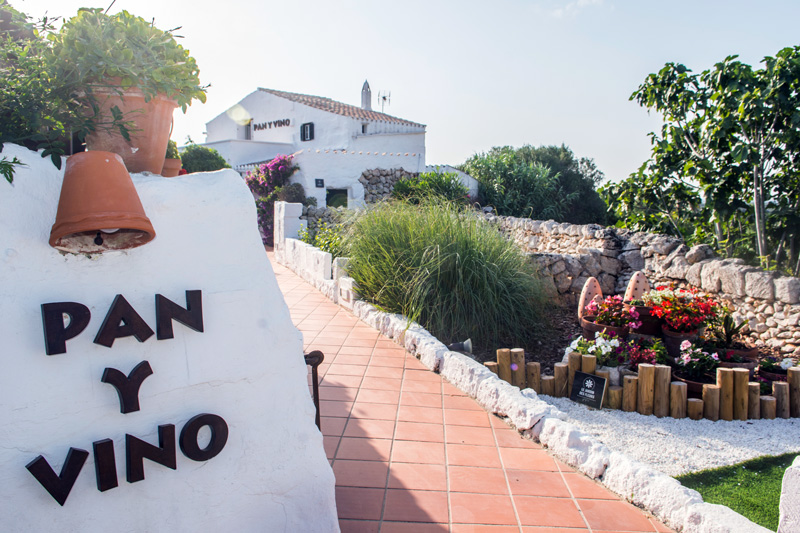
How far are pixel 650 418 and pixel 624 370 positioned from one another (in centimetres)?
48

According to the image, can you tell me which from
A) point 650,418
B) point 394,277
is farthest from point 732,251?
point 394,277

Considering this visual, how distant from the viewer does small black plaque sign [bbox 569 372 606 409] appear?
14.4ft

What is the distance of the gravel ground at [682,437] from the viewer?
3.68 m

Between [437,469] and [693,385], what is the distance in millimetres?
2915

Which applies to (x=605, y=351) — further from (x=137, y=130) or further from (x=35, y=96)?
(x=35, y=96)

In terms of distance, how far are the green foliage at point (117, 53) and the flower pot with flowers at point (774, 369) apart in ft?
18.2

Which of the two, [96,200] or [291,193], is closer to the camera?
[96,200]

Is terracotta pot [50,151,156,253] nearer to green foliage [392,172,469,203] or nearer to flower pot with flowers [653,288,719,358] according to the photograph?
flower pot with flowers [653,288,719,358]

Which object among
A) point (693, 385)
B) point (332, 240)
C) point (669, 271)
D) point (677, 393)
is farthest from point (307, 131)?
point (677, 393)

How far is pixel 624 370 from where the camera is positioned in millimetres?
4652

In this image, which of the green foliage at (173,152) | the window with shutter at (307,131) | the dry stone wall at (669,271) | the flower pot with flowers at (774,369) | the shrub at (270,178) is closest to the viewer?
the green foliage at (173,152)

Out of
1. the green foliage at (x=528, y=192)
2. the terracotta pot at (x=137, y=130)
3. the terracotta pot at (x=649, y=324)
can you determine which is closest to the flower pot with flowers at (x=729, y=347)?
the terracotta pot at (x=649, y=324)

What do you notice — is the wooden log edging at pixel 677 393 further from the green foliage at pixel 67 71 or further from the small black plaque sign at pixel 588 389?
the green foliage at pixel 67 71

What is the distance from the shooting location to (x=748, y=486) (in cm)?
337
